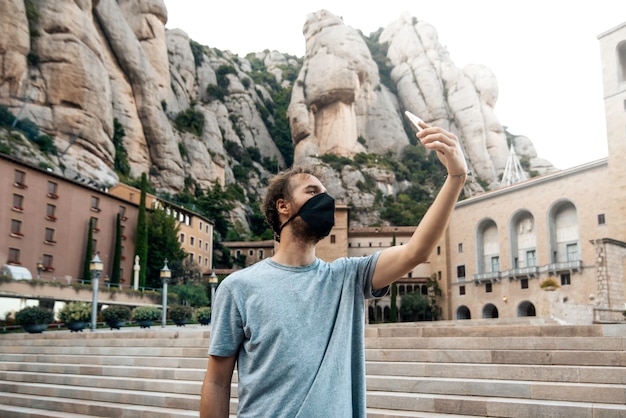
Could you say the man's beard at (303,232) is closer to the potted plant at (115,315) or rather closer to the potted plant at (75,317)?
the potted plant at (75,317)

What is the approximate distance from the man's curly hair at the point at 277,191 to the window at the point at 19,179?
3701cm

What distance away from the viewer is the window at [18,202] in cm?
3425

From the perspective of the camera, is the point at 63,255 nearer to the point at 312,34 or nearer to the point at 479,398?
the point at 479,398

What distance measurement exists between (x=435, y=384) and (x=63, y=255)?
35496 millimetres

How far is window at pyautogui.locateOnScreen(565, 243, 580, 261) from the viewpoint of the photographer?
137 ft

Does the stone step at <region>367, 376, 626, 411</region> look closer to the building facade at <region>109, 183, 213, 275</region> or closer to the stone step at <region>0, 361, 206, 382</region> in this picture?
the stone step at <region>0, 361, 206, 382</region>

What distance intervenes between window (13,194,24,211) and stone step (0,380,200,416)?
87.4 feet

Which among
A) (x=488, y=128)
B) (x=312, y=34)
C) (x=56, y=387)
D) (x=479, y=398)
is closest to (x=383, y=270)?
(x=479, y=398)

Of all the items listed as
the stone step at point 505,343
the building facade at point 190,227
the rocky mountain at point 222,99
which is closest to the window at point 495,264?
the rocky mountain at point 222,99

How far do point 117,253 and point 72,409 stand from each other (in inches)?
1352

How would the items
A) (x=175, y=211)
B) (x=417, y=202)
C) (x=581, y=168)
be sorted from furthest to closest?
(x=417, y=202) → (x=175, y=211) → (x=581, y=168)

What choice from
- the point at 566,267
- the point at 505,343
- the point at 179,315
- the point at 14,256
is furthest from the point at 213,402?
the point at 566,267

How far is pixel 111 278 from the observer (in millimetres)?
40844

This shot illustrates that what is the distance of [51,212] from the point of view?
36969 millimetres
